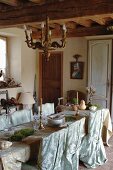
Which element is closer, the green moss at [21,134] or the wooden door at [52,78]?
the green moss at [21,134]

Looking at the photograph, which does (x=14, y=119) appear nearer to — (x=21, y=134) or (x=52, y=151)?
(x=21, y=134)

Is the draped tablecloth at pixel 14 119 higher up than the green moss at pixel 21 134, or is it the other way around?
the draped tablecloth at pixel 14 119

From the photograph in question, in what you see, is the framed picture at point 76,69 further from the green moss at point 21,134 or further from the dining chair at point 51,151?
the dining chair at point 51,151

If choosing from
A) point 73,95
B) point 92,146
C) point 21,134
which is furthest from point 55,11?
point 73,95

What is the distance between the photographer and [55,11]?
413 cm

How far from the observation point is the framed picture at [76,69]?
6707 mm

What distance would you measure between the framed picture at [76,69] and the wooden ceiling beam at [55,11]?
8.62 feet

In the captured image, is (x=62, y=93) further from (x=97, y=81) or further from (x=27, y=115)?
(x=27, y=115)

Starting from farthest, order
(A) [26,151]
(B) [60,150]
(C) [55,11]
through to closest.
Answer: (C) [55,11] < (B) [60,150] < (A) [26,151]

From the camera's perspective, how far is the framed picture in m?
6.71

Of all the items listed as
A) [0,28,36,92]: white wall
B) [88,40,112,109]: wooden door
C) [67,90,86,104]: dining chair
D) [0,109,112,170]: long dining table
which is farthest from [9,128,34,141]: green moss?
[0,28,36,92]: white wall

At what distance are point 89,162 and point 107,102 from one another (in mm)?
2412

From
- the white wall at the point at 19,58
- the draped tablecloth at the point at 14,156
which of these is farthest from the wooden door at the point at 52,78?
the draped tablecloth at the point at 14,156

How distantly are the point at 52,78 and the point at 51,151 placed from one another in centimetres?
473
